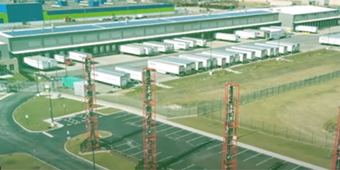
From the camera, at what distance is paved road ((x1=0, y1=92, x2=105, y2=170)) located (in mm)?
45719

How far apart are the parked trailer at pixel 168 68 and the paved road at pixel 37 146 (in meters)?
36.5

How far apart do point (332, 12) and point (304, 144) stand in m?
133

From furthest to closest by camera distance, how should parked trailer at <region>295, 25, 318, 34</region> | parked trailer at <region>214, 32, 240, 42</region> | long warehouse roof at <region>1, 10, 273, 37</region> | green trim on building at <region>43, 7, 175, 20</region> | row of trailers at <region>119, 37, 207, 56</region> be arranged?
green trim on building at <region>43, 7, 175, 20</region> → parked trailer at <region>295, 25, 318, 34</region> → parked trailer at <region>214, 32, 240, 42</region> → row of trailers at <region>119, 37, 207, 56</region> → long warehouse roof at <region>1, 10, 273, 37</region>

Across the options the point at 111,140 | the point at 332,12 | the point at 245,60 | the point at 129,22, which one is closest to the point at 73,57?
the point at 129,22

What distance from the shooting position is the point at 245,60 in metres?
100

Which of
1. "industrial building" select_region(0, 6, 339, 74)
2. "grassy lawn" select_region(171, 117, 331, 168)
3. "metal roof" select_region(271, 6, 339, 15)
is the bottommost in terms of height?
"grassy lawn" select_region(171, 117, 331, 168)

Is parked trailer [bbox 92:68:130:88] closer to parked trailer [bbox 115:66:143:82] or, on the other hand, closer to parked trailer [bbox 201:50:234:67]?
parked trailer [bbox 115:66:143:82]

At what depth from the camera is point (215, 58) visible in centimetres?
9250

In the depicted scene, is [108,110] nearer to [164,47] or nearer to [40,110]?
[40,110]

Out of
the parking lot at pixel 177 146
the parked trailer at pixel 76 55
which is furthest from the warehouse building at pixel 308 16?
the parking lot at pixel 177 146

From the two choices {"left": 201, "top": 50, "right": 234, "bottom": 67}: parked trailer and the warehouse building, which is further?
the warehouse building

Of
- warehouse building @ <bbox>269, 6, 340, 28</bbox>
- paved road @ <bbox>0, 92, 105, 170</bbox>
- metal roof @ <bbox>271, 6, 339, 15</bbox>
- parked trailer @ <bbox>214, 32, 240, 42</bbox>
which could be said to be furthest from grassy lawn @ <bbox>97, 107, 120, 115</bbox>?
metal roof @ <bbox>271, 6, 339, 15</bbox>

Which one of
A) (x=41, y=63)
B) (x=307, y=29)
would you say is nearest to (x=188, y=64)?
(x=41, y=63)

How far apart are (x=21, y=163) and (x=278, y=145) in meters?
31.4
